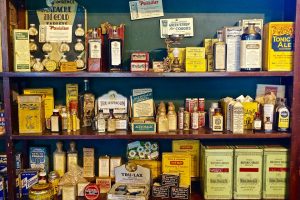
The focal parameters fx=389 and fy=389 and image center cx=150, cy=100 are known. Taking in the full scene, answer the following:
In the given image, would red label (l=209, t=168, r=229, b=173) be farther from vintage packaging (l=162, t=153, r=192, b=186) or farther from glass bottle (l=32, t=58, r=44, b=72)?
glass bottle (l=32, t=58, r=44, b=72)

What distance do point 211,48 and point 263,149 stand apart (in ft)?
1.89

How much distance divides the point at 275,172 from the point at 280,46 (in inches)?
24.8

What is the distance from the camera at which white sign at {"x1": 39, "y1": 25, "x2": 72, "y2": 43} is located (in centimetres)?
209

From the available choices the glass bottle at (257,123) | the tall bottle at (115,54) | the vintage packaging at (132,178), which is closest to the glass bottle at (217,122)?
the glass bottle at (257,123)

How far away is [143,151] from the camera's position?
212 centimetres

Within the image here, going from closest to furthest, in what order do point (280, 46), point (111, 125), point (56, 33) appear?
point (280, 46)
point (111, 125)
point (56, 33)

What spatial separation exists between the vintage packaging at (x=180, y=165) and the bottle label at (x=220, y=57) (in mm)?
497

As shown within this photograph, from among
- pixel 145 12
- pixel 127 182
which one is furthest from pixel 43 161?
pixel 145 12

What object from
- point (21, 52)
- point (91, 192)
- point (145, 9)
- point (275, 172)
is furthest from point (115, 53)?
point (275, 172)

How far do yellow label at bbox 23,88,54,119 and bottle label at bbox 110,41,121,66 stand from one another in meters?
0.42

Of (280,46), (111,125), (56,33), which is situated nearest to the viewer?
(280,46)

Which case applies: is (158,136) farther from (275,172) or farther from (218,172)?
(275,172)

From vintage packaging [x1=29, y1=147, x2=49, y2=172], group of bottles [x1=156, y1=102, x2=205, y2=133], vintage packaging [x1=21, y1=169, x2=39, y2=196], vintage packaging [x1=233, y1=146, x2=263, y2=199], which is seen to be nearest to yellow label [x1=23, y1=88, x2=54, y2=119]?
vintage packaging [x1=29, y1=147, x2=49, y2=172]

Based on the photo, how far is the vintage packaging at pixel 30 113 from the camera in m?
1.94
